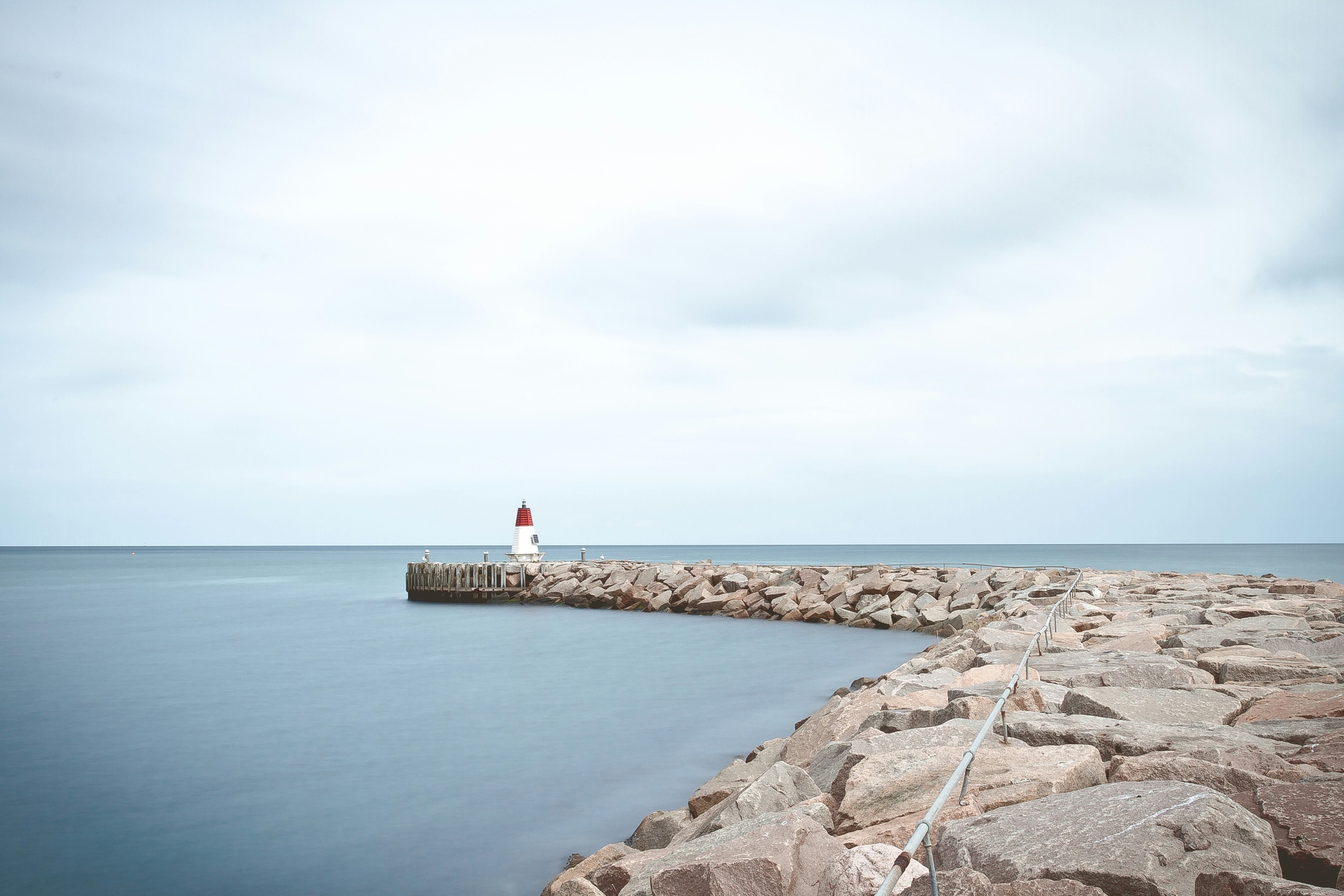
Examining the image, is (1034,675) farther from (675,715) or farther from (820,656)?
(820,656)

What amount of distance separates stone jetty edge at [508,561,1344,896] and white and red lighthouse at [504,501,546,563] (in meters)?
21.9

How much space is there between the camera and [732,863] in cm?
289

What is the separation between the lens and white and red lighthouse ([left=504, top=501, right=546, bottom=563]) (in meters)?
29.1

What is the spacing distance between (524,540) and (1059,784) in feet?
89.7

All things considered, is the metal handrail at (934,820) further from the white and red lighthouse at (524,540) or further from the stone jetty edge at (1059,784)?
the white and red lighthouse at (524,540)

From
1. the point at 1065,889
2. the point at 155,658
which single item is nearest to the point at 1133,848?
the point at 1065,889

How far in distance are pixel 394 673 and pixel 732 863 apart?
1369cm

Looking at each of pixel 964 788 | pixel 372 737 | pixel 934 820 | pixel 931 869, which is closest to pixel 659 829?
pixel 964 788

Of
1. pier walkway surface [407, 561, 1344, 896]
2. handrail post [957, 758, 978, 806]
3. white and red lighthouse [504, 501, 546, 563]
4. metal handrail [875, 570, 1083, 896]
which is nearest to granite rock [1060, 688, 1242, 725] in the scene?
pier walkway surface [407, 561, 1344, 896]

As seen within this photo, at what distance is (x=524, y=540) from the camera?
29.6 meters

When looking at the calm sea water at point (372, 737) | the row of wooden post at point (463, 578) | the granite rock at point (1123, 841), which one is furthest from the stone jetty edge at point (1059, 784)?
the row of wooden post at point (463, 578)

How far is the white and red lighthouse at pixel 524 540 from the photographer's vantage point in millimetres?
29062

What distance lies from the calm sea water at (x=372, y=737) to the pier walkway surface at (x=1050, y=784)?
1816mm

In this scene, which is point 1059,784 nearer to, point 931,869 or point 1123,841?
point 1123,841
